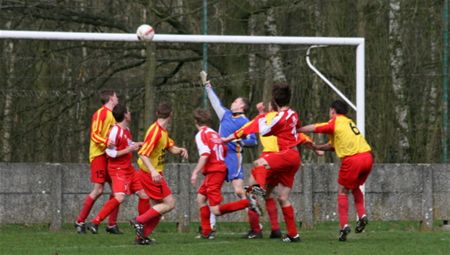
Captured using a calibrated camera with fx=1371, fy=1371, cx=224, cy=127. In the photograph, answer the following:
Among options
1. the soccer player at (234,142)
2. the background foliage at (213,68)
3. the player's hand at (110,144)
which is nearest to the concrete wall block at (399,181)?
the background foliage at (213,68)

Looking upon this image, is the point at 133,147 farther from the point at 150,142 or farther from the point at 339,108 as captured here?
the point at 339,108

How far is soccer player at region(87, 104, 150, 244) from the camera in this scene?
17469 millimetres

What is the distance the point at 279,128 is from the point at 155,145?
1494 mm

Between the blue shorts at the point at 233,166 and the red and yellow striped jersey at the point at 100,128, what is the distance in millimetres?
1754

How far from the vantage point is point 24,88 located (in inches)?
915

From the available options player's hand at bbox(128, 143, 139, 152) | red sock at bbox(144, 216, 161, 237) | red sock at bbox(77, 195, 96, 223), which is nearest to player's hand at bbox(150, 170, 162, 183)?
red sock at bbox(144, 216, 161, 237)

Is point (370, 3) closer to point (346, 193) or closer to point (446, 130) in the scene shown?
point (446, 130)

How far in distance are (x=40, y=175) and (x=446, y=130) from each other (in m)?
6.96

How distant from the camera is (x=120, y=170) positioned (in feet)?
58.3

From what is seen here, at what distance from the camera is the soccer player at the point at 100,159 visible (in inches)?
715

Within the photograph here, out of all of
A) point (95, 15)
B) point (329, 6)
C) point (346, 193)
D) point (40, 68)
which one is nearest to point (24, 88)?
point (40, 68)

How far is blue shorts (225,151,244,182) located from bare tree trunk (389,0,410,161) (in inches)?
267

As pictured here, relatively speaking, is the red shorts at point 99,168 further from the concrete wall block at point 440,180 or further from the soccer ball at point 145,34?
the concrete wall block at point 440,180

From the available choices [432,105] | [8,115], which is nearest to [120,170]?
[8,115]
